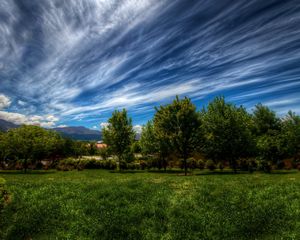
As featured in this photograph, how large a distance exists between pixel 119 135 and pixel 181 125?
16.3m

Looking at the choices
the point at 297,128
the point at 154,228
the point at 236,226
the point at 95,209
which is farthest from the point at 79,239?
the point at 297,128

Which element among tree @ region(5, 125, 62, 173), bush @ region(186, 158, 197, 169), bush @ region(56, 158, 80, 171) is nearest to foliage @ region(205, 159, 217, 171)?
bush @ region(186, 158, 197, 169)

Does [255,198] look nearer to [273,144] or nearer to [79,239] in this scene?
[79,239]

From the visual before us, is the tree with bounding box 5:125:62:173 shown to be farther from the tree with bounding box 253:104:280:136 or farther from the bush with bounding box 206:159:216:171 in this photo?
the tree with bounding box 253:104:280:136

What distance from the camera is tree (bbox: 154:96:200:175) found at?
36.2m

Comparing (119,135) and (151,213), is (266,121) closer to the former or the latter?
(119,135)

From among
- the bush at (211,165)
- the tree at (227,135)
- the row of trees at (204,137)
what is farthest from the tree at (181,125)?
the bush at (211,165)

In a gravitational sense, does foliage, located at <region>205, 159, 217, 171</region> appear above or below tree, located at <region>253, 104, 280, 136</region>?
below

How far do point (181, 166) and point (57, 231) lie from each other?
40541 millimetres

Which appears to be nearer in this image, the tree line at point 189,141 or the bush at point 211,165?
the tree line at point 189,141

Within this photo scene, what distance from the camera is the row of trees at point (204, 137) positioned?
36.8 m

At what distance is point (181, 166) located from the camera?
160 ft

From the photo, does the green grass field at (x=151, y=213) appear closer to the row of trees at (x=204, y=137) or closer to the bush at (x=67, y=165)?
the row of trees at (x=204, y=137)

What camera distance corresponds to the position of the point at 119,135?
154ft
